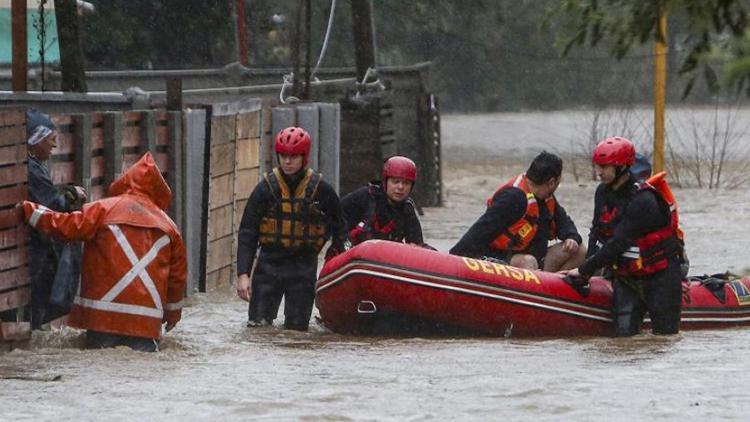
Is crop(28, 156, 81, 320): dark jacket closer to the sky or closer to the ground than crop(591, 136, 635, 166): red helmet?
closer to the ground

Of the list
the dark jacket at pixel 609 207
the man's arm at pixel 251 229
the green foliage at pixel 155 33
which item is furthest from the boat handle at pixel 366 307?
the green foliage at pixel 155 33

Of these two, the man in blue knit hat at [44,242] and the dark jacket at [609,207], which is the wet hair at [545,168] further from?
the man in blue knit hat at [44,242]

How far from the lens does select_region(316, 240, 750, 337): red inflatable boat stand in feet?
34.8

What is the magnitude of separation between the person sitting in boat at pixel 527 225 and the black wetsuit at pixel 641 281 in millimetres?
627

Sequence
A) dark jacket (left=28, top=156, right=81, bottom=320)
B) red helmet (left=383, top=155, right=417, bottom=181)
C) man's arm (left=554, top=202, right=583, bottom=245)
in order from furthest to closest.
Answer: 1. man's arm (left=554, top=202, right=583, bottom=245)
2. red helmet (left=383, top=155, right=417, bottom=181)
3. dark jacket (left=28, top=156, right=81, bottom=320)

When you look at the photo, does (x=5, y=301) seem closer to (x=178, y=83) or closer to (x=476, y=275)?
(x=476, y=275)

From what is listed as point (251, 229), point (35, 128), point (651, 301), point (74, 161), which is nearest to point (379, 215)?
point (251, 229)

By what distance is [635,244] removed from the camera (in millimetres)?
10695

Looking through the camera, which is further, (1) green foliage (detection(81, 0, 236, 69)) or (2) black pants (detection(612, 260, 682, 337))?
(1) green foliage (detection(81, 0, 236, 69))

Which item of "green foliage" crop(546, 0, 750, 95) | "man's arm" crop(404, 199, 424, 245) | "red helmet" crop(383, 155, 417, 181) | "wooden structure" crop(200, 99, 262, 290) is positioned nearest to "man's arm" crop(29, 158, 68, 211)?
"red helmet" crop(383, 155, 417, 181)

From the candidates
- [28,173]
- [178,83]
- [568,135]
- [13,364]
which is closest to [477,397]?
[13,364]

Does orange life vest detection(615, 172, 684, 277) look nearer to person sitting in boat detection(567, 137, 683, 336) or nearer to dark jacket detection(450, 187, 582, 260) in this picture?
person sitting in boat detection(567, 137, 683, 336)

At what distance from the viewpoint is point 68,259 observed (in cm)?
951

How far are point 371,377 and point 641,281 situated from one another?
278 centimetres
